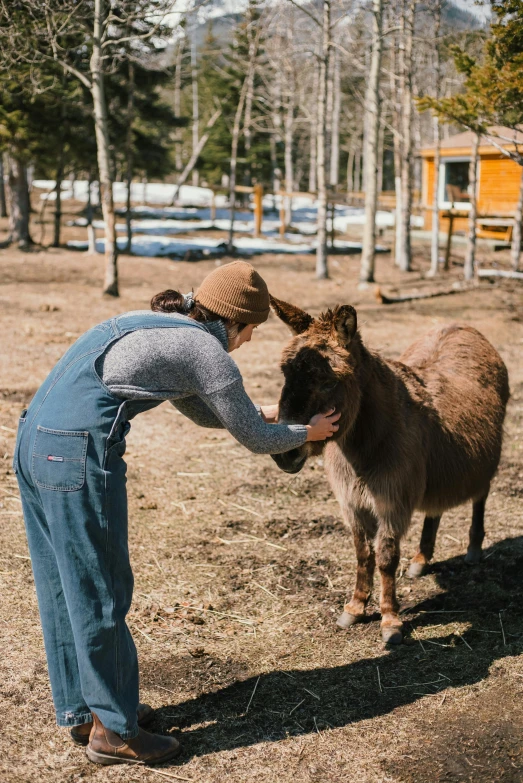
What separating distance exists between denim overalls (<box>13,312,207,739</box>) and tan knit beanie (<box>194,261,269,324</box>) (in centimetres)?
18

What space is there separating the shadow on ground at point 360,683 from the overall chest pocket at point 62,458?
1.38 metres

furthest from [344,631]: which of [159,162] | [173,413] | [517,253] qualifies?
[159,162]

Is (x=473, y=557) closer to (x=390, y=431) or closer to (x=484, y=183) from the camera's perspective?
(x=390, y=431)

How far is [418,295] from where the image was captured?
53.5 ft

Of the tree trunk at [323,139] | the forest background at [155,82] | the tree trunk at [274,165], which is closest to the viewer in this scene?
the forest background at [155,82]

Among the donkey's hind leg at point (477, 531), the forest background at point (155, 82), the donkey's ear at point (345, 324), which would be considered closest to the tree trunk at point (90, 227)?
the forest background at point (155, 82)

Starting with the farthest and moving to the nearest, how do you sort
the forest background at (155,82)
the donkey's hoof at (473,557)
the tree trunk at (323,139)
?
the tree trunk at (323,139), the forest background at (155,82), the donkey's hoof at (473,557)

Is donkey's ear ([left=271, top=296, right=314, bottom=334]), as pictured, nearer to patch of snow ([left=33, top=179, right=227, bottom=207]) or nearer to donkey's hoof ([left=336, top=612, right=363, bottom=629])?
donkey's hoof ([left=336, top=612, right=363, bottom=629])

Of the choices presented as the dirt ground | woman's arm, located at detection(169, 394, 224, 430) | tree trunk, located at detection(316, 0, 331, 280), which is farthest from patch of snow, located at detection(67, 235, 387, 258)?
woman's arm, located at detection(169, 394, 224, 430)

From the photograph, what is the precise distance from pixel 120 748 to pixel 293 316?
2.15 meters

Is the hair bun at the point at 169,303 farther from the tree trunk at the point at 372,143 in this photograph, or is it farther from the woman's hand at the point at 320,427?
the tree trunk at the point at 372,143

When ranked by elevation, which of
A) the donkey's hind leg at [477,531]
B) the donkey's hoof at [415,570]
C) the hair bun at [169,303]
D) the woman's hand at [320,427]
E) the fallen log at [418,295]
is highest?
the hair bun at [169,303]

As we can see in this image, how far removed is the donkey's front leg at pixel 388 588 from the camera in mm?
4349

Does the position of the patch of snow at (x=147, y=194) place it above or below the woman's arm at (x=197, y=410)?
above
